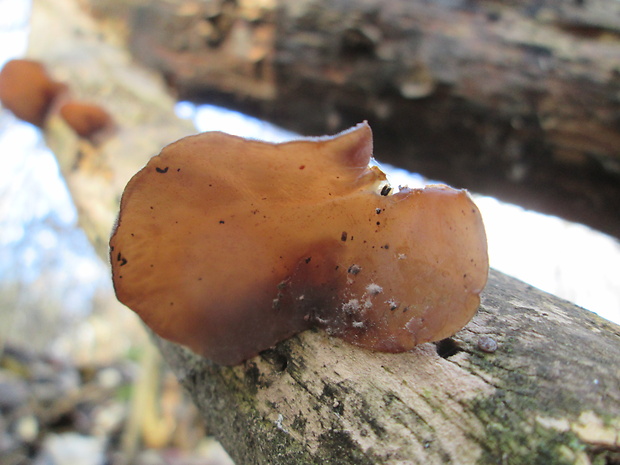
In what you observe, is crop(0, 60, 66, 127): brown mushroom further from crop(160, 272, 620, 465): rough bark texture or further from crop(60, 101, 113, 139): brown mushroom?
crop(160, 272, 620, 465): rough bark texture

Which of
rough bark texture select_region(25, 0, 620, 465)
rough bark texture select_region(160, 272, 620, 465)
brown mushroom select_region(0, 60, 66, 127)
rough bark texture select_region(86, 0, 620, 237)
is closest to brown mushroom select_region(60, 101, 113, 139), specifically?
brown mushroom select_region(0, 60, 66, 127)

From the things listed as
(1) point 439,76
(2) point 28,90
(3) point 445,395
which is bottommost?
(2) point 28,90

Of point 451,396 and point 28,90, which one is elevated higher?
point 451,396

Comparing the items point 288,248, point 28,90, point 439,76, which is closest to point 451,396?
point 288,248

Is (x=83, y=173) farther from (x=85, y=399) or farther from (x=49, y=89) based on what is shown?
(x=85, y=399)

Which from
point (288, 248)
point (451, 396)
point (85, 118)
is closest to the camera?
point (451, 396)

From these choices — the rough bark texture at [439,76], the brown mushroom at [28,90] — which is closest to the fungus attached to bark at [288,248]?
the rough bark texture at [439,76]

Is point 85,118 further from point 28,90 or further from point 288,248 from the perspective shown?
point 288,248
